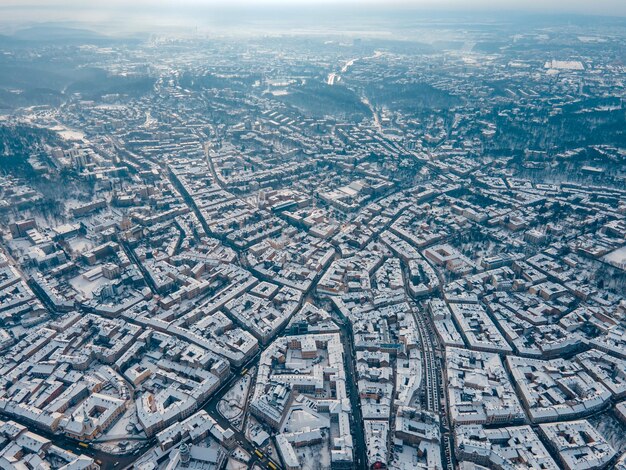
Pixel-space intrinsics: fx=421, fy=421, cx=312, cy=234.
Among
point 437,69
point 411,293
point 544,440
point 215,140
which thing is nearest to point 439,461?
point 544,440

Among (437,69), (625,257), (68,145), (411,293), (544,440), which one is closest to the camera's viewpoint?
(544,440)

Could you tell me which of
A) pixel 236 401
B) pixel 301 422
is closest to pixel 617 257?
pixel 301 422

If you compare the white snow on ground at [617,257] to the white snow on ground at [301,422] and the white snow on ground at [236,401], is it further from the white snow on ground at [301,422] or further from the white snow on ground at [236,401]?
the white snow on ground at [236,401]

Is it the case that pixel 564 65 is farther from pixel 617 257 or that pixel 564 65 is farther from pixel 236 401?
pixel 236 401

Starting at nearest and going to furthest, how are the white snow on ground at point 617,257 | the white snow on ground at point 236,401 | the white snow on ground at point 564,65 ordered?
the white snow on ground at point 236,401 → the white snow on ground at point 617,257 → the white snow on ground at point 564,65

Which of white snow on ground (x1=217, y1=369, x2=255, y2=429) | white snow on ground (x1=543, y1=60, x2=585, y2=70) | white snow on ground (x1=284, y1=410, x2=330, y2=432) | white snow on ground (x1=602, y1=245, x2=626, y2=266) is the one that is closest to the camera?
white snow on ground (x1=284, y1=410, x2=330, y2=432)

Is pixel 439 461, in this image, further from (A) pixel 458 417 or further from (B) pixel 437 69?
(B) pixel 437 69

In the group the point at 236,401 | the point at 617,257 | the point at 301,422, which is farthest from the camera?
the point at 617,257

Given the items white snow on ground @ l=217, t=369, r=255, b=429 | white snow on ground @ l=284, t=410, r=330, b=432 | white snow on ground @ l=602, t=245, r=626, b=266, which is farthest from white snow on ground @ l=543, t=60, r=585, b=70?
white snow on ground @ l=217, t=369, r=255, b=429

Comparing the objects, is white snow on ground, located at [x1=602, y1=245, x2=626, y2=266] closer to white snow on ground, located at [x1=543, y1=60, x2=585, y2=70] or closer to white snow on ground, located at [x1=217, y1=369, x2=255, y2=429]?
white snow on ground, located at [x1=217, y1=369, x2=255, y2=429]

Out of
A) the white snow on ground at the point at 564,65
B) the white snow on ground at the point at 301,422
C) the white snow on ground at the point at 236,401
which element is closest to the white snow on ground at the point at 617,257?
the white snow on ground at the point at 301,422

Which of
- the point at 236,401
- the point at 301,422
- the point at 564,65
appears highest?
the point at 564,65
